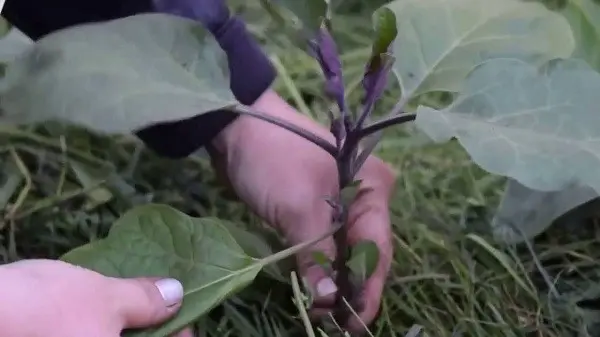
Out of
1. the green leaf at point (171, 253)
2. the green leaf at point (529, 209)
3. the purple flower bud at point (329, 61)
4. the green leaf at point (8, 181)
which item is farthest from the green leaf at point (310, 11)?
the green leaf at point (8, 181)

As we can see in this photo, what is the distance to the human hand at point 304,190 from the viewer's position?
592mm

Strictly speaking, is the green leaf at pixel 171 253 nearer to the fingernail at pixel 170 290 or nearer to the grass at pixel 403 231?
the fingernail at pixel 170 290

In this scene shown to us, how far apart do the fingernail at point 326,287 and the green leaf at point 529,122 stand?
190 mm

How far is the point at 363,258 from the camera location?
532 millimetres

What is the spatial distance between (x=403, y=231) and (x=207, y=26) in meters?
0.24

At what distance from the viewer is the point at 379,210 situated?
62cm

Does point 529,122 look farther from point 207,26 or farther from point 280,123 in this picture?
point 207,26

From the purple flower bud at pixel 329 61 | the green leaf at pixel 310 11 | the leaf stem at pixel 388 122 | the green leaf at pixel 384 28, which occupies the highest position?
the green leaf at pixel 384 28

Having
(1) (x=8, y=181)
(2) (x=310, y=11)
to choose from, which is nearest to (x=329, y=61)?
(2) (x=310, y=11)

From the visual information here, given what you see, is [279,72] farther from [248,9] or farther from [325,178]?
[325,178]

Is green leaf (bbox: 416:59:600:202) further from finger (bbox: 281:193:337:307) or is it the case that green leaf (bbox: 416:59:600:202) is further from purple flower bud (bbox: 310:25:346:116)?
finger (bbox: 281:193:337:307)

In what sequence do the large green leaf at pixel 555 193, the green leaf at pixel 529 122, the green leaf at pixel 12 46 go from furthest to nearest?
the large green leaf at pixel 555 193 → the green leaf at pixel 12 46 → the green leaf at pixel 529 122

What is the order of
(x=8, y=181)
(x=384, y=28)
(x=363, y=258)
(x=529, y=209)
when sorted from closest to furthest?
(x=384, y=28) < (x=363, y=258) < (x=529, y=209) < (x=8, y=181)

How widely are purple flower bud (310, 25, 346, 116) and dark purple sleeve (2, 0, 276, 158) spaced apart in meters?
0.17
